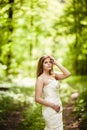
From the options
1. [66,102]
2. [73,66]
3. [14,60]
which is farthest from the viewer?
[73,66]

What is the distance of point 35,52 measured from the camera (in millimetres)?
39812

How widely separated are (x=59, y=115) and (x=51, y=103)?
0.31 metres

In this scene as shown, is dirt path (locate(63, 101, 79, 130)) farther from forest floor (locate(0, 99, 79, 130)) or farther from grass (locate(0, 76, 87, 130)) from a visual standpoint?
grass (locate(0, 76, 87, 130))

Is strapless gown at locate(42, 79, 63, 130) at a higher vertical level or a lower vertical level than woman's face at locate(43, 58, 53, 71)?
lower

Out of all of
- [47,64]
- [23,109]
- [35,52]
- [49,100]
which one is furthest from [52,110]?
[35,52]

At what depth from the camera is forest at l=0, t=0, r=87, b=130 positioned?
13039 millimetres

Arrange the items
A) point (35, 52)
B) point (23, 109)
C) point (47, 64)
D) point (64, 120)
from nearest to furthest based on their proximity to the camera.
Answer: point (47, 64) → point (64, 120) → point (23, 109) → point (35, 52)

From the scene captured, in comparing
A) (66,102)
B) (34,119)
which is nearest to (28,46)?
(66,102)

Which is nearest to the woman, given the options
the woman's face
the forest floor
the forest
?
the woman's face

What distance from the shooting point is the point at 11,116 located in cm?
1313

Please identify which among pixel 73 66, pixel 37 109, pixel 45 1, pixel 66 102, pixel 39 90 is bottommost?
pixel 73 66

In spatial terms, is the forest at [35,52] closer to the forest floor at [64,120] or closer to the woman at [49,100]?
the forest floor at [64,120]

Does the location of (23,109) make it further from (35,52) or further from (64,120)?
(35,52)

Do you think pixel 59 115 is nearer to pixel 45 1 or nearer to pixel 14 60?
pixel 45 1
